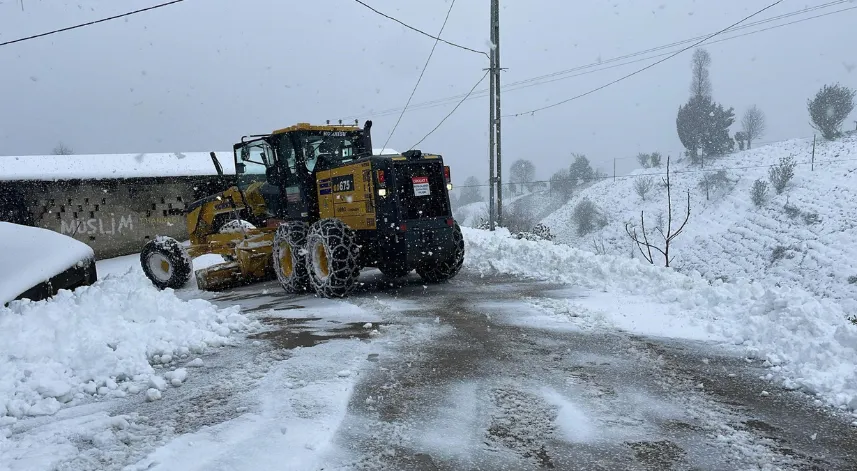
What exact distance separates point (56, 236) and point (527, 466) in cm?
766

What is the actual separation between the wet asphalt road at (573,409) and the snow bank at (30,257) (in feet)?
9.69

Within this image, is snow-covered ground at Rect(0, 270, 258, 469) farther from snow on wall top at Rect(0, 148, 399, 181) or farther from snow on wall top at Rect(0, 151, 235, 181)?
snow on wall top at Rect(0, 151, 235, 181)

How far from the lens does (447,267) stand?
31.7 feet

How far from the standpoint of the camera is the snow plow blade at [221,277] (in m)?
10.1

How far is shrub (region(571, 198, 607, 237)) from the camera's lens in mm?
53219

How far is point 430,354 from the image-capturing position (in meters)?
5.45

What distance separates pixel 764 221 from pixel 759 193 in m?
4.37

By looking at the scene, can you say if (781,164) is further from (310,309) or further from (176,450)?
(176,450)

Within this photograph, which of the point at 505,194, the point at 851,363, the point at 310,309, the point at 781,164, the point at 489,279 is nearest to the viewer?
the point at 851,363

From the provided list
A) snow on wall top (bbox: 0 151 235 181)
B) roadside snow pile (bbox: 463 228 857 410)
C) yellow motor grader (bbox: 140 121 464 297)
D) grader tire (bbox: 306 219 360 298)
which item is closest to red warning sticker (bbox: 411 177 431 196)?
yellow motor grader (bbox: 140 121 464 297)

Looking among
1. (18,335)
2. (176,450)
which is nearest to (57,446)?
(176,450)

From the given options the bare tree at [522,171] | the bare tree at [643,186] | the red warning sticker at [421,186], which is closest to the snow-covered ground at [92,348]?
the red warning sticker at [421,186]

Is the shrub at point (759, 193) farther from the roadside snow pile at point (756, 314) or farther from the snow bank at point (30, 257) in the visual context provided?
the snow bank at point (30, 257)

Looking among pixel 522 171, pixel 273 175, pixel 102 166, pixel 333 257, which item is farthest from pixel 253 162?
pixel 522 171
